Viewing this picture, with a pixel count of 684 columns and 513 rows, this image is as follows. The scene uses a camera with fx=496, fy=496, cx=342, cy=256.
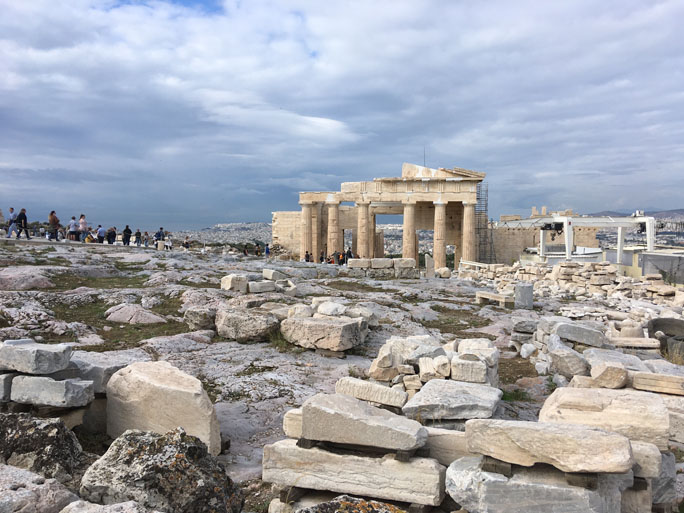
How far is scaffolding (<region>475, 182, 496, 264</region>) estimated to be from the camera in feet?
111

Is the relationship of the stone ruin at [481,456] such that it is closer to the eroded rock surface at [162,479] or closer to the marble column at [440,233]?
the eroded rock surface at [162,479]

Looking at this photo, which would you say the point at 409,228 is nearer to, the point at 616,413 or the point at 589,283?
the point at 589,283

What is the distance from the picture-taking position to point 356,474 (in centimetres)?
384

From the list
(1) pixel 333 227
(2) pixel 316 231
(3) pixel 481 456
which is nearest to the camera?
A: (3) pixel 481 456

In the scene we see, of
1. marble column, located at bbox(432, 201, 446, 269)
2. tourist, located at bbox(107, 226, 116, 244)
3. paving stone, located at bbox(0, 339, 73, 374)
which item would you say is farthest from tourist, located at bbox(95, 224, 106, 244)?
paving stone, located at bbox(0, 339, 73, 374)

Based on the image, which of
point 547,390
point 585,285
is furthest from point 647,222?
point 547,390

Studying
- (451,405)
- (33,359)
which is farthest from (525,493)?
(33,359)

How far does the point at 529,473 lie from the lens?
349cm

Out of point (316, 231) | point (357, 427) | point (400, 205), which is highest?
point (400, 205)

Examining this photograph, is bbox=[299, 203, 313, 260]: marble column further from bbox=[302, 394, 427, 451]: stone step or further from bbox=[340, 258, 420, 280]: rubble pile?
bbox=[302, 394, 427, 451]: stone step

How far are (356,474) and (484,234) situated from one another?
33849mm

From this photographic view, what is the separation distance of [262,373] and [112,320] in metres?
4.30

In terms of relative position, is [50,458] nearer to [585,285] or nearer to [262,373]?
[262,373]

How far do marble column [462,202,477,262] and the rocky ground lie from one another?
14.4m
